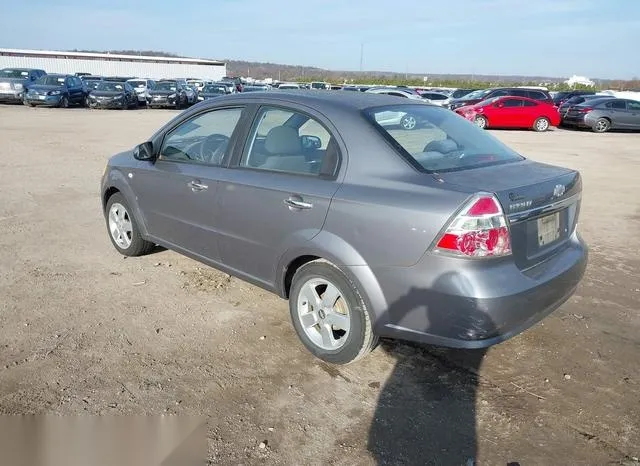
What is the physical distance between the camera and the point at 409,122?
3803mm

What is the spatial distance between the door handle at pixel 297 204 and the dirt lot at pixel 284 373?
3.34 feet

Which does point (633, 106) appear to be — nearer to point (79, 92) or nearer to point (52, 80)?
point (79, 92)

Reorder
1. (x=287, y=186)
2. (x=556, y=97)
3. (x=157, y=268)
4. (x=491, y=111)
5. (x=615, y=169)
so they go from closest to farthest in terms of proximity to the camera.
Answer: (x=287, y=186) → (x=157, y=268) → (x=615, y=169) → (x=491, y=111) → (x=556, y=97)

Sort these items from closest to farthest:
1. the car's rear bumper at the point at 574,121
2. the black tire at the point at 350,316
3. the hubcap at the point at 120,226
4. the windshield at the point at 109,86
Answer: the black tire at the point at 350,316 < the hubcap at the point at 120,226 < the car's rear bumper at the point at 574,121 < the windshield at the point at 109,86

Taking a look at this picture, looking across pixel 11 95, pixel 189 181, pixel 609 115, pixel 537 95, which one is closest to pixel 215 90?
pixel 11 95

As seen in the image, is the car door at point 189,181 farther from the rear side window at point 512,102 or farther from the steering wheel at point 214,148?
the rear side window at point 512,102

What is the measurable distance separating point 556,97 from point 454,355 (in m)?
32.9

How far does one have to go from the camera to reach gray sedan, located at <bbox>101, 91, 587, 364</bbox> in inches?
117

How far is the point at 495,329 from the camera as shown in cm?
303

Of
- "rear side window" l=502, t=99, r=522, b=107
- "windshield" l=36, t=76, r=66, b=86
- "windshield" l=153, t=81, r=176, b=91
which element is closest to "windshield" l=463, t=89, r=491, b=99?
"rear side window" l=502, t=99, r=522, b=107

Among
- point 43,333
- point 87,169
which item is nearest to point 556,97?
point 87,169

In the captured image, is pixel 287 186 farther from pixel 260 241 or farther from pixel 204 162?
pixel 204 162

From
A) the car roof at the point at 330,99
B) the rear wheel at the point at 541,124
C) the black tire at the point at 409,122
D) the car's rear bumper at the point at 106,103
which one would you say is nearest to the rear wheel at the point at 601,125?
the rear wheel at the point at 541,124

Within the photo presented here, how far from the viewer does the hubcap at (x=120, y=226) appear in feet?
17.7
